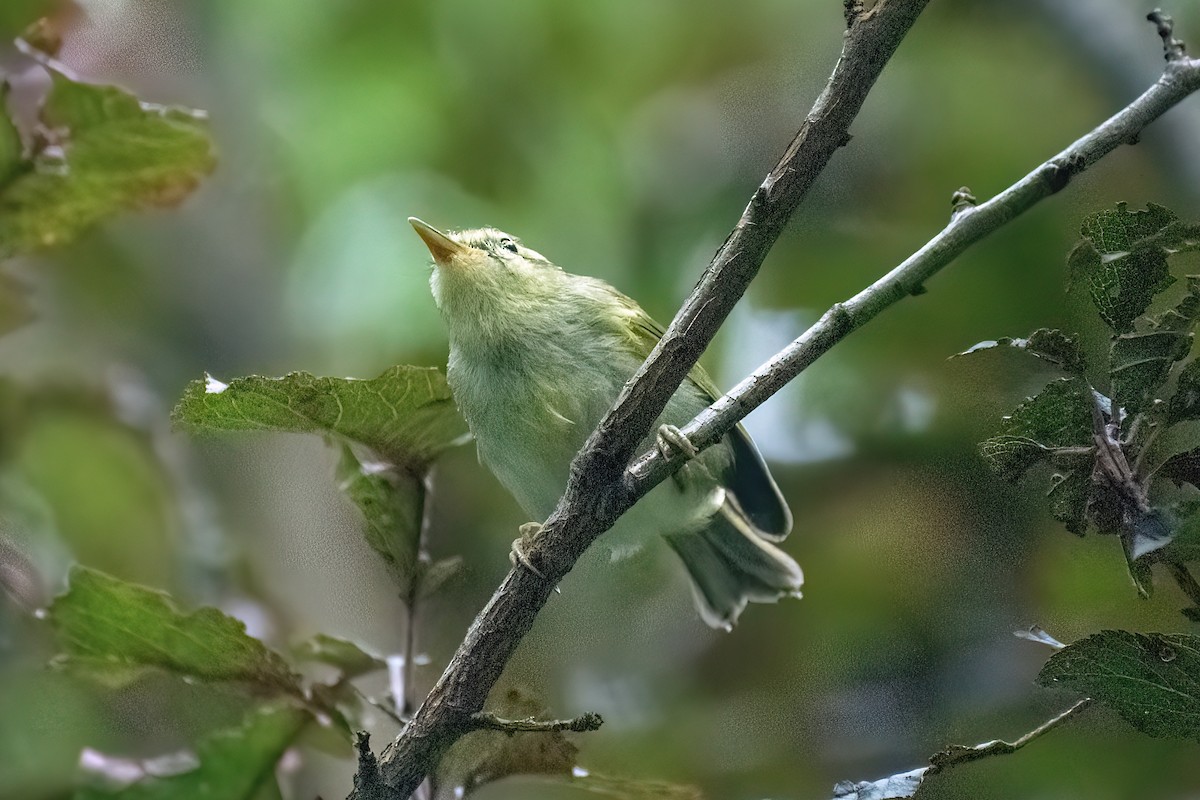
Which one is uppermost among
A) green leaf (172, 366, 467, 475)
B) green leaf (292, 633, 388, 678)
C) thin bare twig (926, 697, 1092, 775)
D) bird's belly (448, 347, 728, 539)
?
bird's belly (448, 347, 728, 539)

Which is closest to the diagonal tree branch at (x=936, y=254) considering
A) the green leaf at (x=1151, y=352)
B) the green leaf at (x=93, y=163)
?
the green leaf at (x=1151, y=352)

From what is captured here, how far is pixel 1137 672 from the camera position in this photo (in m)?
0.71

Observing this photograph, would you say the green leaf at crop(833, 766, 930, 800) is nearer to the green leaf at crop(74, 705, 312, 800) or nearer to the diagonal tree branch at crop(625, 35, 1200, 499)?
the diagonal tree branch at crop(625, 35, 1200, 499)

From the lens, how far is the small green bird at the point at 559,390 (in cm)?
130

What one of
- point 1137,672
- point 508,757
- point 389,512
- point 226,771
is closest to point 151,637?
point 226,771

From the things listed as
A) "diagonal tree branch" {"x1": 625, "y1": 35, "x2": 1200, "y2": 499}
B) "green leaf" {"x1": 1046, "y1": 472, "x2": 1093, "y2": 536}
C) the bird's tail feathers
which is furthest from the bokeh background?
"diagonal tree branch" {"x1": 625, "y1": 35, "x2": 1200, "y2": 499}

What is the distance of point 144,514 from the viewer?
5.04 feet

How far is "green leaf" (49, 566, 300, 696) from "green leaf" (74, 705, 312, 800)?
0.04 metres

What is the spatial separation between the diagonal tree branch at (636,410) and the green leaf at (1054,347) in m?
0.17

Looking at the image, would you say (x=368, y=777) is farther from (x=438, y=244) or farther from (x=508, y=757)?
(x=438, y=244)

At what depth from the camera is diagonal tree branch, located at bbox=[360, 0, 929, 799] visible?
2.41 feet

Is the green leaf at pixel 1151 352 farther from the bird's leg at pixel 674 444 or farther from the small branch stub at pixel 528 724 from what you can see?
the small branch stub at pixel 528 724

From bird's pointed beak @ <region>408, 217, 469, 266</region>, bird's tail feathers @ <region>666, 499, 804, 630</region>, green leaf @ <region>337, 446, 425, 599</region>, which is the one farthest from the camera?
bird's tail feathers @ <region>666, 499, 804, 630</region>

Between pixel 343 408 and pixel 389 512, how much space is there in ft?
0.47
